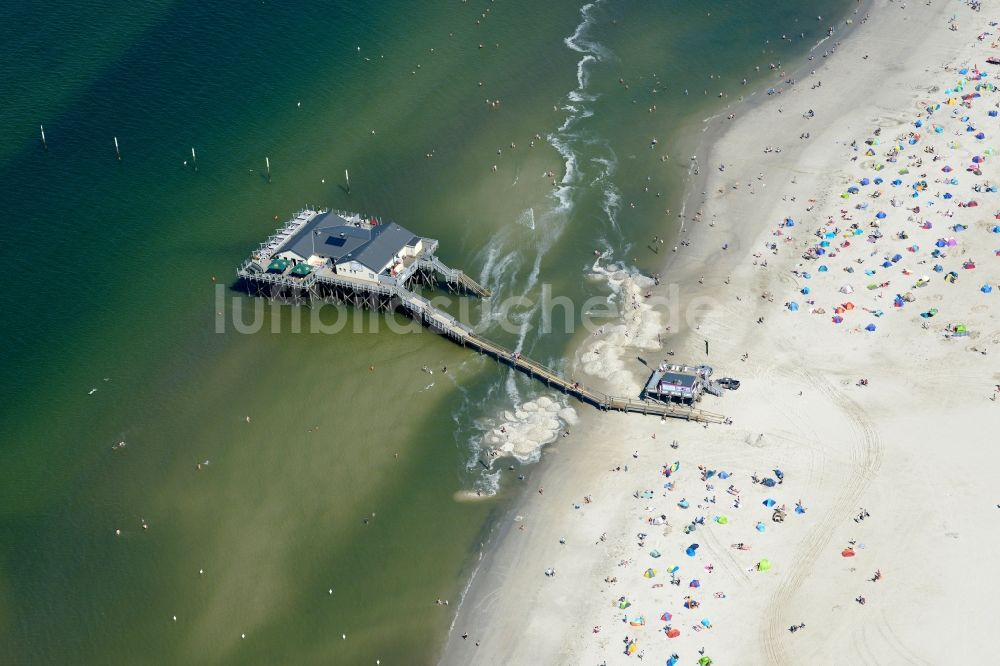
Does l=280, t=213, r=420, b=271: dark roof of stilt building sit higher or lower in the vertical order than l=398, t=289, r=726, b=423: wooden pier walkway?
higher

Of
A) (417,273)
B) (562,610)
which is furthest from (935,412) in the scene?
(417,273)

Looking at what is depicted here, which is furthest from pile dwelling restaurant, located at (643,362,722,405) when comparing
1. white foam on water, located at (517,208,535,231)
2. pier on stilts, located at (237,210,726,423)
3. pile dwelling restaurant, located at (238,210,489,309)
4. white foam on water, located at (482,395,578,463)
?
white foam on water, located at (517,208,535,231)

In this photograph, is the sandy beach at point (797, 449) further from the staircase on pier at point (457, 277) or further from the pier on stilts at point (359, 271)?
the pier on stilts at point (359, 271)

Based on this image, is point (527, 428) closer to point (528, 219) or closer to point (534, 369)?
point (534, 369)

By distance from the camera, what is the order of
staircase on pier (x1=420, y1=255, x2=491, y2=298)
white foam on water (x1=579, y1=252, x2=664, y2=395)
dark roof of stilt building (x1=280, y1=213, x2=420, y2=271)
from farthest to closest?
staircase on pier (x1=420, y1=255, x2=491, y2=298)
dark roof of stilt building (x1=280, y1=213, x2=420, y2=271)
white foam on water (x1=579, y1=252, x2=664, y2=395)

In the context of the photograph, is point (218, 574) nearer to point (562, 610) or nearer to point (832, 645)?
point (562, 610)

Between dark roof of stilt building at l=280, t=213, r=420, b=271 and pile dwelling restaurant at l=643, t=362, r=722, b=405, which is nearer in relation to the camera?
pile dwelling restaurant at l=643, t=362, r=722, b=405

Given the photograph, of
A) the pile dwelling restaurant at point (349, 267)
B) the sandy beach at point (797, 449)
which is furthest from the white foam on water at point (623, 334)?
the pile dwelling restaurant at point (349, 267)

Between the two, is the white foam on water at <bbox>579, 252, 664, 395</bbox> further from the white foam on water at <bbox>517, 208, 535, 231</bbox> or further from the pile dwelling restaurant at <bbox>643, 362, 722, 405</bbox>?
the white foam on water at <bbox>517, 208, 535, 231</bbox>
